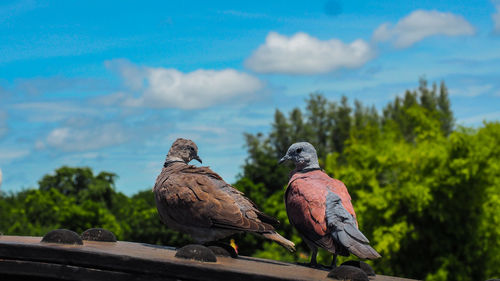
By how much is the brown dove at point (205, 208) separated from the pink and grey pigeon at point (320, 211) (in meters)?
0.24

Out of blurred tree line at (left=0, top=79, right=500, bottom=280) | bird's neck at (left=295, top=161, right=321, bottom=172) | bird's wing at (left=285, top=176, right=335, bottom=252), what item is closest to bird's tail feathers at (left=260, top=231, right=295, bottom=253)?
bird's wing at (left=285, top=176, right=335, bottom=252)

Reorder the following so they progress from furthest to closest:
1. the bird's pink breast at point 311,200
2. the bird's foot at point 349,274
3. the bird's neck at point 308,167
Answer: the bird's neck at point 308,167, the bird's pink breast at point 311,200, the bird's foot at point 349,274

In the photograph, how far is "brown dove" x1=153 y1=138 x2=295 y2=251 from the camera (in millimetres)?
5723

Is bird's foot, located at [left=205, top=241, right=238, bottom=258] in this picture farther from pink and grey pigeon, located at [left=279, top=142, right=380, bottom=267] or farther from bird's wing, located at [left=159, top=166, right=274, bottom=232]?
pink and grey pigeon, located at [left=279, top=142, right=380, bottom=267]

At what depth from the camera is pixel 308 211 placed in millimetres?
5703

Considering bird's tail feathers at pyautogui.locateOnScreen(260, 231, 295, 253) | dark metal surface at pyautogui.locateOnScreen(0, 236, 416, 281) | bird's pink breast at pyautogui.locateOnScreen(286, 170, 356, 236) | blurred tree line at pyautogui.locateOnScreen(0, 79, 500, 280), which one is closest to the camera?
dark metal surface at pyautogui.locateOnScreen(0, 236, 416, 281)

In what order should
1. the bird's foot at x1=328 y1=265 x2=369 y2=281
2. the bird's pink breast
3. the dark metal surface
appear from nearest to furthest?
the dark metal surface → the bird's foot at x1=328 y1=265 x2=369 y2=281 → the bird's pink breast

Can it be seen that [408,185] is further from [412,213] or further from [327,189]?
[327,189]

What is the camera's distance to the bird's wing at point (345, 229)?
512 centimetres

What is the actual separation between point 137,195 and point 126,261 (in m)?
42.1

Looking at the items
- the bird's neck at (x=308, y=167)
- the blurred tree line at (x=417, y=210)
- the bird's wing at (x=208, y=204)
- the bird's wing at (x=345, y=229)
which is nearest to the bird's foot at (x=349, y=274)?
the bird's wing at (x=345, y=229)

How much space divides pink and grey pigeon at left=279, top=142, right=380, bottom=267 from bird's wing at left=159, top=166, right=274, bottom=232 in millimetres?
338

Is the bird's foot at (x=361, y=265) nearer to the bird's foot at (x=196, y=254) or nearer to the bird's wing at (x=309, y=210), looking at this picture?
the bird's wing at (x=309, y=210)

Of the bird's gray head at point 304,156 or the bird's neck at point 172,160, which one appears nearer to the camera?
the bird's gray head at point 304,156
